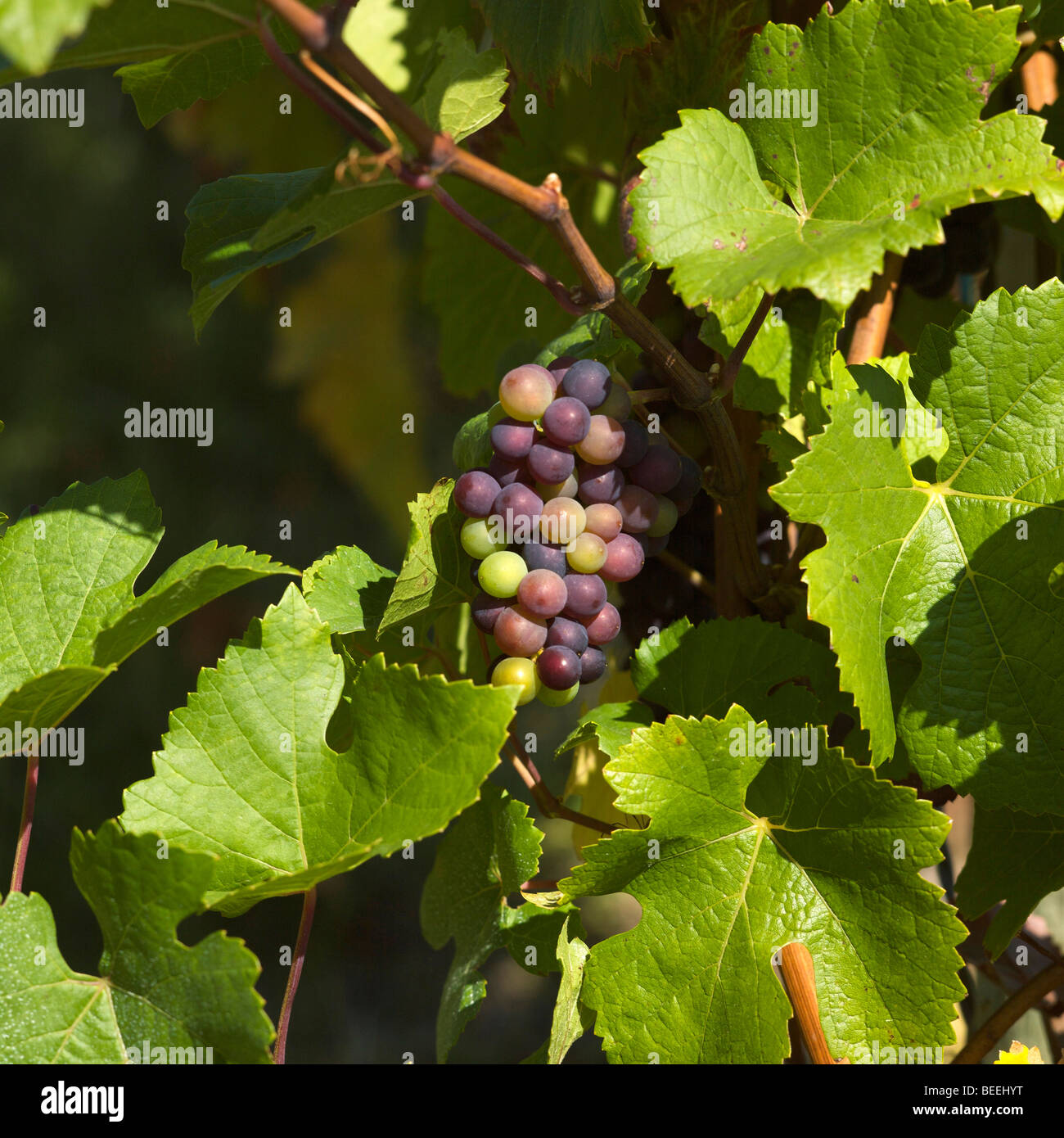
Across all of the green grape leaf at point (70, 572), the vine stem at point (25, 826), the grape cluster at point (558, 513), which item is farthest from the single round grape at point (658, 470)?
the vine stem at point (25, 826)

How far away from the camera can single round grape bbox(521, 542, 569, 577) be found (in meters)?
0.48

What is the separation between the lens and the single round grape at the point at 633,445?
1.60 feet

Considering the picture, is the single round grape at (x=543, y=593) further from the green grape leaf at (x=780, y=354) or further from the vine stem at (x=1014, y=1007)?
A: the vine stem at (x=1014, y=1007)

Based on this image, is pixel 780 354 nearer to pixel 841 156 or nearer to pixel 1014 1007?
pixel 841 156

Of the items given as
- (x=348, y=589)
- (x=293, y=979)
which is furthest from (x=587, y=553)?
(x=293, y=979)

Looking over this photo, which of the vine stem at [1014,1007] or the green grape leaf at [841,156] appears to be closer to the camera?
the green grape leaf at [841,156]

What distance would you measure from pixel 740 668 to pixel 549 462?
16 centimetres

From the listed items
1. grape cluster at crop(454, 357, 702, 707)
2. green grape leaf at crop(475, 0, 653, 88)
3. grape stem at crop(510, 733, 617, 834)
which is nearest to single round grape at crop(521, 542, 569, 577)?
grape cluster at crop(454, 357, 702, 707)

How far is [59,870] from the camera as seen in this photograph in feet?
4.76

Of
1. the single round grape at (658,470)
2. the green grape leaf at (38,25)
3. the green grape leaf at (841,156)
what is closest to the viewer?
the green grape leaf at (38,25)

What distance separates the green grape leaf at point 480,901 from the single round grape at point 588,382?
0.20 meters

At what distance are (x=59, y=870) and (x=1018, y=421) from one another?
1.42 m

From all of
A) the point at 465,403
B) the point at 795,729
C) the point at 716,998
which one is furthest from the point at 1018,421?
the point at 465,403
